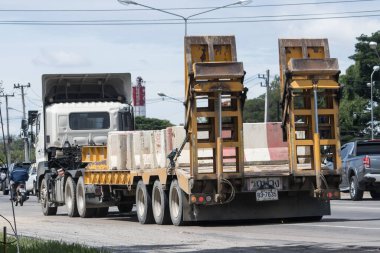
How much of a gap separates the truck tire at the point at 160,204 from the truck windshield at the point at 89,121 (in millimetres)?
6495

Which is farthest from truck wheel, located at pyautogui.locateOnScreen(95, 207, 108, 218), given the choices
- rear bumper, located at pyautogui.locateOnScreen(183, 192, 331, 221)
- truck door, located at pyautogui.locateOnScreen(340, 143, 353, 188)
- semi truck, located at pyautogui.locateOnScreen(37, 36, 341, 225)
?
truck door, located at pyautogui.locateOnScreen(340, 143, 353, 188)

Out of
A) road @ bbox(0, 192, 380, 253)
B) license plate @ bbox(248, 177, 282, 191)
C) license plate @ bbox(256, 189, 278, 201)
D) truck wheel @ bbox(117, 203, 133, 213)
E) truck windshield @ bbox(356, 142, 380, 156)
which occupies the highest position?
truck windshield @ bbox(356, 142, 380, 156)

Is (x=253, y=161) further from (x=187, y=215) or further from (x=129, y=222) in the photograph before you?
(x=129, y=222)

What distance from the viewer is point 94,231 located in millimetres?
20812

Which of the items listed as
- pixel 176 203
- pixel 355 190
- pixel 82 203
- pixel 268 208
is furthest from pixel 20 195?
pixel 268 208

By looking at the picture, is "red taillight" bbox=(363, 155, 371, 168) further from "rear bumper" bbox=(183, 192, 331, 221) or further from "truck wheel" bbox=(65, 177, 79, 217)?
"rear bumper" bbox=(183, 192, 331, 221)

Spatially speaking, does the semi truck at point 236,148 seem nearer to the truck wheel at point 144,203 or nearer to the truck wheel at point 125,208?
the truck wheel at point 144,203

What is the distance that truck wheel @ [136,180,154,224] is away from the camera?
22.5 meters

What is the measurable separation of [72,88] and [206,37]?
9236mm

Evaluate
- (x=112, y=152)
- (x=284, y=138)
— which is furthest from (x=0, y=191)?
(x=284, y=138)

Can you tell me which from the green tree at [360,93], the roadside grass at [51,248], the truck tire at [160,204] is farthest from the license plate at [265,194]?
the green tree at [360,93]

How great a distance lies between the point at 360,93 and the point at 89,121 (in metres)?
62.3

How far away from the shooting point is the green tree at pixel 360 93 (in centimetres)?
8731

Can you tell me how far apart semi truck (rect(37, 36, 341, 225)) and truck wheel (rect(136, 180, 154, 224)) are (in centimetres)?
3
